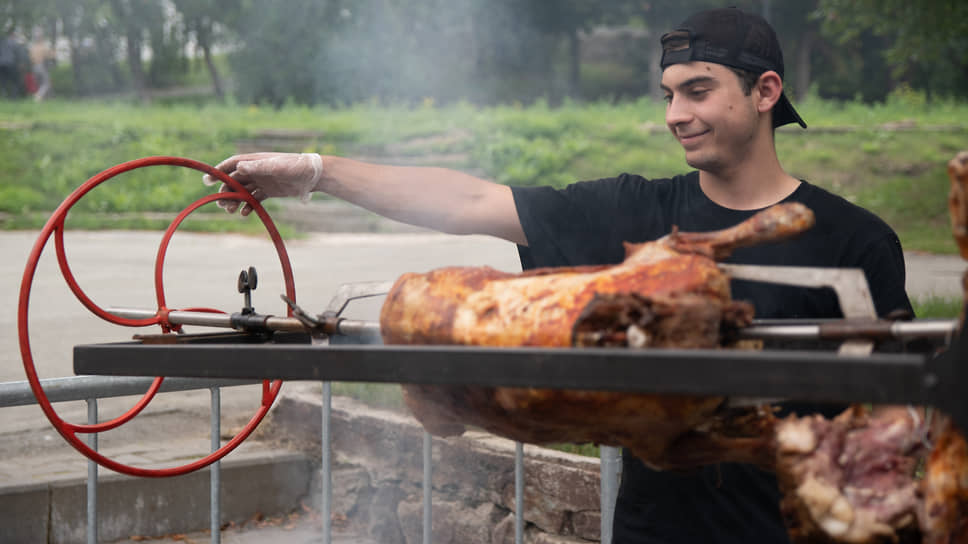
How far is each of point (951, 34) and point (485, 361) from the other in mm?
11899

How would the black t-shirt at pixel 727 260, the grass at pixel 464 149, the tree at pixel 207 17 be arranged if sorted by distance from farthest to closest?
the tree at pixel 207 17, the grass at pixel 464 149, the black t-shirt at pixel 727 260

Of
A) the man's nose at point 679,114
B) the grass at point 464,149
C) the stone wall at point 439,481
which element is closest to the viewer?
the man's nose at point 679,114

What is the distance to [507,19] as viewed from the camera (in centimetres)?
2994

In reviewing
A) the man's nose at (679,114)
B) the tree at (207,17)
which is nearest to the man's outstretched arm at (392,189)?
the man's nose at (679,114)

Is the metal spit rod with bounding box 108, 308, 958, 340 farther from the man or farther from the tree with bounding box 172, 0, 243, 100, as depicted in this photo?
the tree with bounding box 172, 0, 243, 100

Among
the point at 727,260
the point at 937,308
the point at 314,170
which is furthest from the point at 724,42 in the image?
the point at 937,308

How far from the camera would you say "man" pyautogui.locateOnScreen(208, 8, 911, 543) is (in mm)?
2002

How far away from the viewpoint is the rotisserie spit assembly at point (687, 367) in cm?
114

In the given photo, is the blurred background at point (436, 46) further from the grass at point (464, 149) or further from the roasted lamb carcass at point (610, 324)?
the roasted lamb carcass at point (610, 324)

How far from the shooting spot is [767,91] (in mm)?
2166

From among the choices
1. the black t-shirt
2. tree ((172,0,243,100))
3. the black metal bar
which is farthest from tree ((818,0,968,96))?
tree ((172,0,243,100))

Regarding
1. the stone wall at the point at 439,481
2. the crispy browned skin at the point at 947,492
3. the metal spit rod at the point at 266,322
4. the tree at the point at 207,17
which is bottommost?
the stone wall at the point at 439,481

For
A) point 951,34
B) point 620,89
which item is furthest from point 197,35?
point 951,34

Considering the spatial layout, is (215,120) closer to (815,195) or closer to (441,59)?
(441,59)
